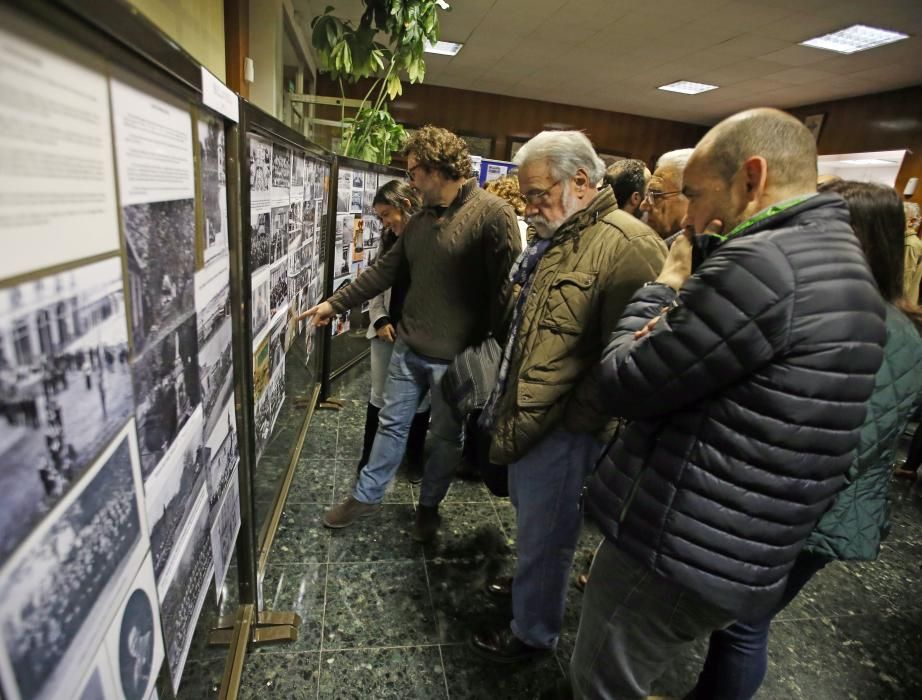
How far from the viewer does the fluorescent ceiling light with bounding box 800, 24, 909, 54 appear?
448cm

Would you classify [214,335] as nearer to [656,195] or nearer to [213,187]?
[213,187]

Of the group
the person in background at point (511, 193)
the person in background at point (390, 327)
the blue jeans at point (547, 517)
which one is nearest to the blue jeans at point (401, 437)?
the person in background at point (390, 327)

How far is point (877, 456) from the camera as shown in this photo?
1.01m

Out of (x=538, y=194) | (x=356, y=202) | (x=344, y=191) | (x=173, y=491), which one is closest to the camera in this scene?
(x=173, y=491)

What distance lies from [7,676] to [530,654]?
4.77ft

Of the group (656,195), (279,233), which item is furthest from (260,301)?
(656,195)

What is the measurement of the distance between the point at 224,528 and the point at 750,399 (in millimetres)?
1063

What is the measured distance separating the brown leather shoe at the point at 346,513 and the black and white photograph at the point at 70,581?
1.46 m

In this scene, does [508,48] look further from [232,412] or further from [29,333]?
[29,333]

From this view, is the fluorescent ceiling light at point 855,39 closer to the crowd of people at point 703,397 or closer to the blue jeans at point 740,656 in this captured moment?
the crowd of people at point 703,397

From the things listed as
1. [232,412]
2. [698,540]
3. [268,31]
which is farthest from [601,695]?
[268,31]

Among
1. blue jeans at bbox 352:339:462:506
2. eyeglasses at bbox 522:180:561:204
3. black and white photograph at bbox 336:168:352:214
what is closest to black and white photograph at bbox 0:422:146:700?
eyeglasses at bbox 522:180:561:204

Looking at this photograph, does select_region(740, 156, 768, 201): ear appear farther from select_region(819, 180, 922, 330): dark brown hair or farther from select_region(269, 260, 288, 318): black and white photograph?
select_region(269, 260, 288, 318): black and white photograph

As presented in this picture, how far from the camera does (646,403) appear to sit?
0.87m
